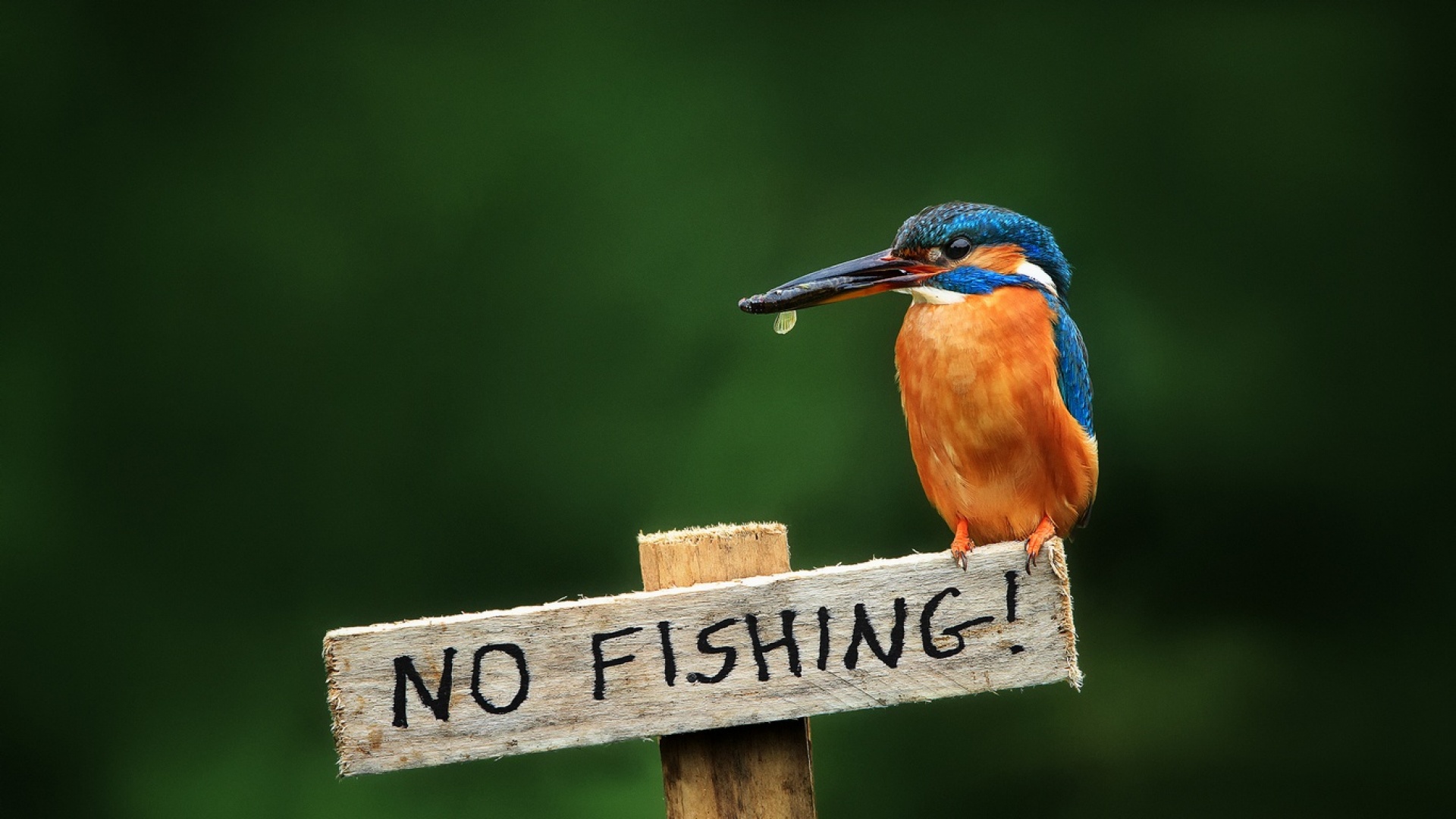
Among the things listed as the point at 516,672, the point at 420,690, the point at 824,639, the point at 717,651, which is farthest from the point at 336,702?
the point at 824,639

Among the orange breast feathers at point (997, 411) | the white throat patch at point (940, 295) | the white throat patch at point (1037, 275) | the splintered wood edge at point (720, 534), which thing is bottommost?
the splintered wood edge at point (720, 534)

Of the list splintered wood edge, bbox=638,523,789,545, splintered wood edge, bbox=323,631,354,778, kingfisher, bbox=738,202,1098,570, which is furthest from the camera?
kingfisher, bbox=738,202,1098,570

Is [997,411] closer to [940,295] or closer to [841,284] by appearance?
[940,295]

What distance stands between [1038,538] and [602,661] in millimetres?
574

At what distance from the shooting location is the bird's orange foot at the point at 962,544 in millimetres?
1386

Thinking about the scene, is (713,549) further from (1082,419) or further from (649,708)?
(1082,419)

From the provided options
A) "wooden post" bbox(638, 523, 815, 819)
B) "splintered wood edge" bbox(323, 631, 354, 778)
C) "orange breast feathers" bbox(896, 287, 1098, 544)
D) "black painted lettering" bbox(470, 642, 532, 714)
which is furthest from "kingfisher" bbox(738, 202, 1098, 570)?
"splintered wood edge" bbox(323, 631, 354, 778)

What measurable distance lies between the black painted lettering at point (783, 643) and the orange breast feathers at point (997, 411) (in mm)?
479

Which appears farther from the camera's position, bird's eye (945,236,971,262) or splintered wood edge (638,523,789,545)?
bird's eye (945,236,971,262)

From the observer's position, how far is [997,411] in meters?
1.68

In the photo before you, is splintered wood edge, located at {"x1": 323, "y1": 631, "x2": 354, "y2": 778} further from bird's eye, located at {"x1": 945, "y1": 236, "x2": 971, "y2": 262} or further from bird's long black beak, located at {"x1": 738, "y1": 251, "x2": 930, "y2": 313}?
bird's eye, located at {"x1": 945, "y1": 236, "x2": 971, "y2": 262}

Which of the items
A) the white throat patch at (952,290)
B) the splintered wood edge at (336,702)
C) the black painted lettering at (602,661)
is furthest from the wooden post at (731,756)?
the white throat patch at (952,290)

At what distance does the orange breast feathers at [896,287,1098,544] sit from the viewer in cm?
168

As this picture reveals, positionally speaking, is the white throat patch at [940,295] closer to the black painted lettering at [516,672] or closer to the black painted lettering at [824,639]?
the black painted lettering at [824,639]
